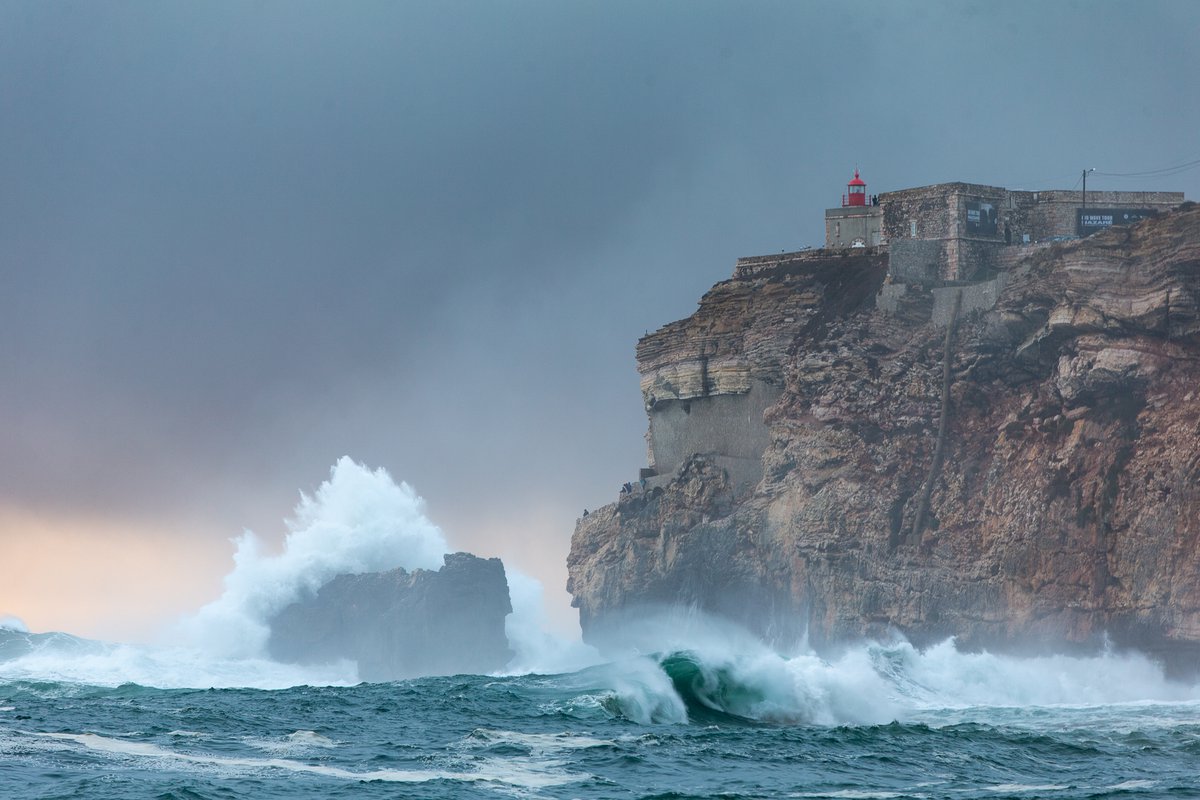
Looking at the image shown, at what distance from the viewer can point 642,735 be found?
110ft

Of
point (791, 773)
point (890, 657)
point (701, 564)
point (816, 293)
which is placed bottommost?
point (791, 773)

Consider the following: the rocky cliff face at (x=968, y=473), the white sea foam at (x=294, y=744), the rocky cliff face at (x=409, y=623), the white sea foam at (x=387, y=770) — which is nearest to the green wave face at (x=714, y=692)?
the white sea foam at (x=294, y=744)

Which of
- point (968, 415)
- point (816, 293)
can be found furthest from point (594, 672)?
point (816, 293)

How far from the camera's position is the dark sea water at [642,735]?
2817 cm

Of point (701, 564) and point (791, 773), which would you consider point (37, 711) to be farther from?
point (701, 564)

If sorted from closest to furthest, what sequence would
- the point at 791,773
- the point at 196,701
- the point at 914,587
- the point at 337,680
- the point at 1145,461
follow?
the point at 791,773
the point at 196,701
the point at 1145,461
the point at 914,587
the point at 337,680

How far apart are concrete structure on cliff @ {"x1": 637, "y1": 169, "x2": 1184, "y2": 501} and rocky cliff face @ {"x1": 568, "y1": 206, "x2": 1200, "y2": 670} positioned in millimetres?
243

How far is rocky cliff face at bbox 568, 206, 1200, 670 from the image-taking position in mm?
52031

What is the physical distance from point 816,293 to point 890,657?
15896 mm

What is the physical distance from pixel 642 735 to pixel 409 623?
47.8 metres

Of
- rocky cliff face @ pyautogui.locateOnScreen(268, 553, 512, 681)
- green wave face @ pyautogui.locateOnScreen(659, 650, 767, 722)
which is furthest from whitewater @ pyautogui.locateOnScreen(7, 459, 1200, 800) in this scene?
rocky cliff face @ pyautogui.locateOnScreen(268, 553, 512, 681)

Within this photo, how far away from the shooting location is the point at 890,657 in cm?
5259

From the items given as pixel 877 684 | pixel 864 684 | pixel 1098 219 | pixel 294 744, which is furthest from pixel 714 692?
pixel 1098 219

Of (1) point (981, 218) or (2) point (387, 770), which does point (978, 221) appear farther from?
(2) point (387, 770)
